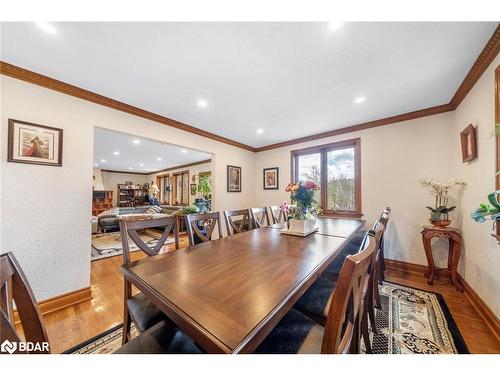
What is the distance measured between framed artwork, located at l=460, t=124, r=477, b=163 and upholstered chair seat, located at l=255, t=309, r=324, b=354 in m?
2.46

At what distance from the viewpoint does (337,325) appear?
2.05ft

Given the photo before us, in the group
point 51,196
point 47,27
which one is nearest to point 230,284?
point 47,27

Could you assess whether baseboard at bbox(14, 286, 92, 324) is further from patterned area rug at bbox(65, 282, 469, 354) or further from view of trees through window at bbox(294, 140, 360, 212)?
view of trees through window at bbox(294, 140, 360, 212)

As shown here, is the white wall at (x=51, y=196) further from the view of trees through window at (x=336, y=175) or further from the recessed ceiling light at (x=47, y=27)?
the view of trees through window at (x=336, y=175)

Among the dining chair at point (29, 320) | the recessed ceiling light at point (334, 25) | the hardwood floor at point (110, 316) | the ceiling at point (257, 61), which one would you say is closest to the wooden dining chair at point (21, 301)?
the dining chair at point (29, 320)

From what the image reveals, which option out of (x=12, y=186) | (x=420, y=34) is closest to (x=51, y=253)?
(x=12, y=186)

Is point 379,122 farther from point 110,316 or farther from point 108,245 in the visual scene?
point 108,245

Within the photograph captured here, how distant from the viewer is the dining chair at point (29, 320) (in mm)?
673

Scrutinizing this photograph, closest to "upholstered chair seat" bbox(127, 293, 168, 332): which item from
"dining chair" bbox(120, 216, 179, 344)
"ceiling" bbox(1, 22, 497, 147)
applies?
"dining chair" bbox(120, 216, 179, 344)

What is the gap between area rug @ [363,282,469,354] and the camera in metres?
1.45

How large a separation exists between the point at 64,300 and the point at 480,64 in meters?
4.68

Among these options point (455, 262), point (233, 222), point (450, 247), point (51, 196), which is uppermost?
point (51, 196)

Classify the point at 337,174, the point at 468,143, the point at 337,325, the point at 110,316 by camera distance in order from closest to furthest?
1. the point at 337,325
2. the point at 110,316
3. the point at 468,143
4. the point at 337,174
